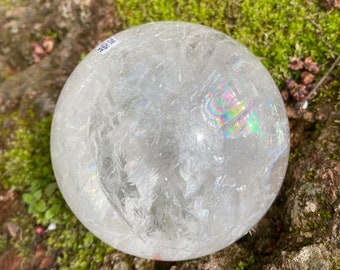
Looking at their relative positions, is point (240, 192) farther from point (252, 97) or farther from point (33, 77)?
point (33, 77)

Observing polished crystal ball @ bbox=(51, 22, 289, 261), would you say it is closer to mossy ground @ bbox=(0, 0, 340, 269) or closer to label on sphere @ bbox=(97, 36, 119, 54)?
label on sphere @ bbox=(97, 36, 119, 54)

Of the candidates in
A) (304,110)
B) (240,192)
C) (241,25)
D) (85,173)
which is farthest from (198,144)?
(241,25)

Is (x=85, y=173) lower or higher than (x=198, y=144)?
lower

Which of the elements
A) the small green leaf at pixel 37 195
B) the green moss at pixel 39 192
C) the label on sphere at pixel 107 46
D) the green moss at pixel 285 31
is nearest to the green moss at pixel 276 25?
the green moss at pixel 285 31

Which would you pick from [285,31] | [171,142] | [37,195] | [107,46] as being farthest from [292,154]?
[37,195]

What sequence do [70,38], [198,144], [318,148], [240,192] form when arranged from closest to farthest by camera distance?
[198,144]
[240,192]
[318,148]
[70,38]

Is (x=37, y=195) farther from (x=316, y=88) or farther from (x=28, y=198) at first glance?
(x=316, y=88)

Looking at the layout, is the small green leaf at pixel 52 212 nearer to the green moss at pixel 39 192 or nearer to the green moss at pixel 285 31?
the green moss at pixel 39 192
